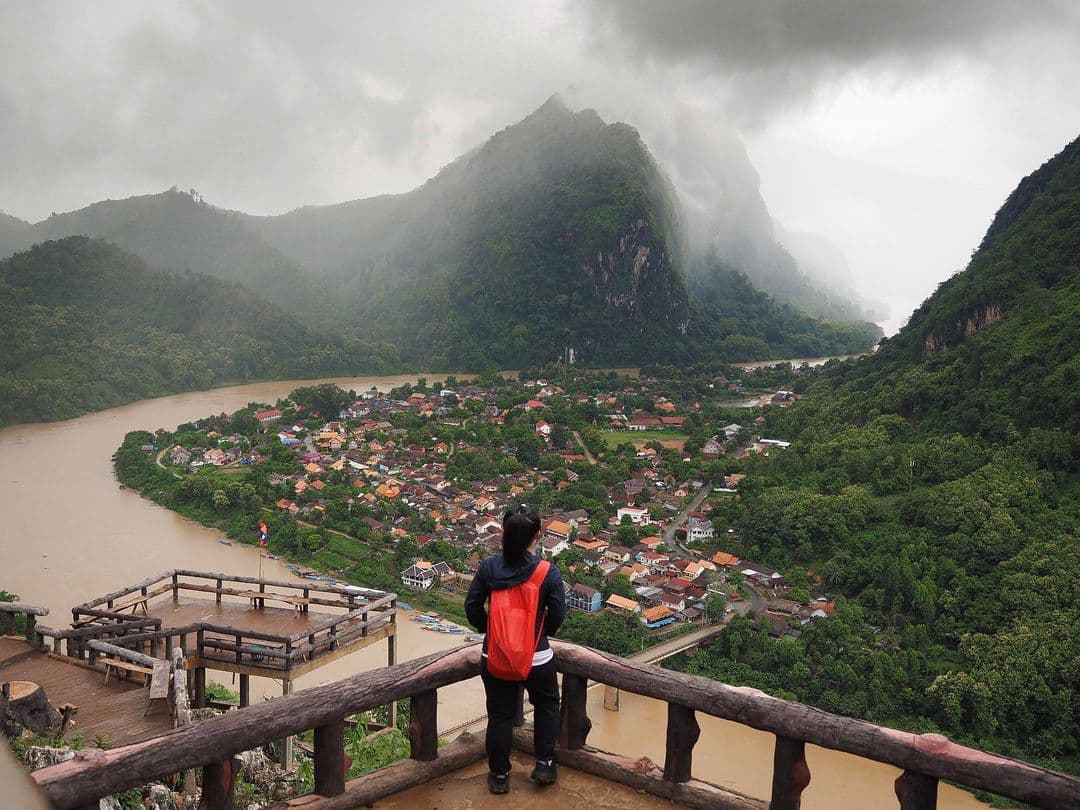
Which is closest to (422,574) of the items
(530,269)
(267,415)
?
(267,415)

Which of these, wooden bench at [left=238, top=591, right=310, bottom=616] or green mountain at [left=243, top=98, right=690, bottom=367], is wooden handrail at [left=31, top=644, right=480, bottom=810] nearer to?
wooden bench at [left=238, top=591, right=310, bottom=616]

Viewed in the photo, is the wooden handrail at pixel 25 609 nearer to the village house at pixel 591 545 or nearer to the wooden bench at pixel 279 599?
the wooden bench at pixel 279 599

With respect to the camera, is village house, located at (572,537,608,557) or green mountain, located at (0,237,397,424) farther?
green mountain, located at (0,237,397,424)

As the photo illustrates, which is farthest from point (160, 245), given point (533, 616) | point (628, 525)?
point (533, 616)

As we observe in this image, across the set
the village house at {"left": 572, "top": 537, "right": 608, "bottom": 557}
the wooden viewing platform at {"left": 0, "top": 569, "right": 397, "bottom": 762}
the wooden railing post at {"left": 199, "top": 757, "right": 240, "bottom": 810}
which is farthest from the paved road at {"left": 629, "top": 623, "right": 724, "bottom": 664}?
the wooden railing post at {"left": 199, "top": 757, "right": 240, "bottom": 810}

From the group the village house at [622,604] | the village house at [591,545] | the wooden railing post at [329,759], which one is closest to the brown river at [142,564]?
the village house at [622,604]

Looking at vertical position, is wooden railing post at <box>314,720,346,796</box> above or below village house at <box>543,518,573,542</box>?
above
